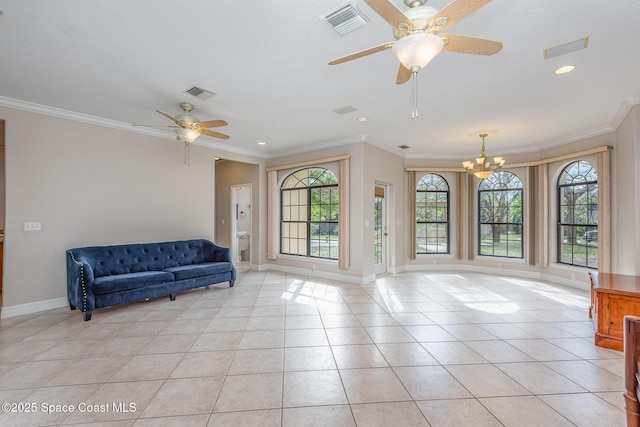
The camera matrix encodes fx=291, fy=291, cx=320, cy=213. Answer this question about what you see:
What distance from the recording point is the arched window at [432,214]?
7.21 m

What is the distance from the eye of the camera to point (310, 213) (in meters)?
6.57

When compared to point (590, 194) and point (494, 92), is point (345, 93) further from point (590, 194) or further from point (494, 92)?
point (590, 194)

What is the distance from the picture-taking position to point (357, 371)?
246 cm

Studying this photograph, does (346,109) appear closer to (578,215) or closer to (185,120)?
(185,120)

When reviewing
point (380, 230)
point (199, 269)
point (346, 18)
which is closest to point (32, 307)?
point (199, 269)

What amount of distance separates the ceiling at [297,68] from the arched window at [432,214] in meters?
2.34

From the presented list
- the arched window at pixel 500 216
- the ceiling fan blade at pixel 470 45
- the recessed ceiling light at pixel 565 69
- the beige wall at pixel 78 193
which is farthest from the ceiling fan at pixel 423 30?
the arched window at pixel 500 216

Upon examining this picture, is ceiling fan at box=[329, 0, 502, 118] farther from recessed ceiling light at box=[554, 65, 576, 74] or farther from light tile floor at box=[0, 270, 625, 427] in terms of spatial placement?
light tile floor at box=[0, 270, 625, 427]

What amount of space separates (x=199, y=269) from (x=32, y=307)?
2.10 m

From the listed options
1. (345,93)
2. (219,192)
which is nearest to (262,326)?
(345,93)

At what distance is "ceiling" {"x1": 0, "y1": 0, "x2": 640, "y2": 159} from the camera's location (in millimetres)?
2176

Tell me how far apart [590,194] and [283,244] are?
6.15 metres

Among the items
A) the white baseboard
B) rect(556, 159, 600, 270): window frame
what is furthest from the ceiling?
the white baseboard

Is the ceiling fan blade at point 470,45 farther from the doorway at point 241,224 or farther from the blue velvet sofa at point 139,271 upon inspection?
the doorway at point 241,224
